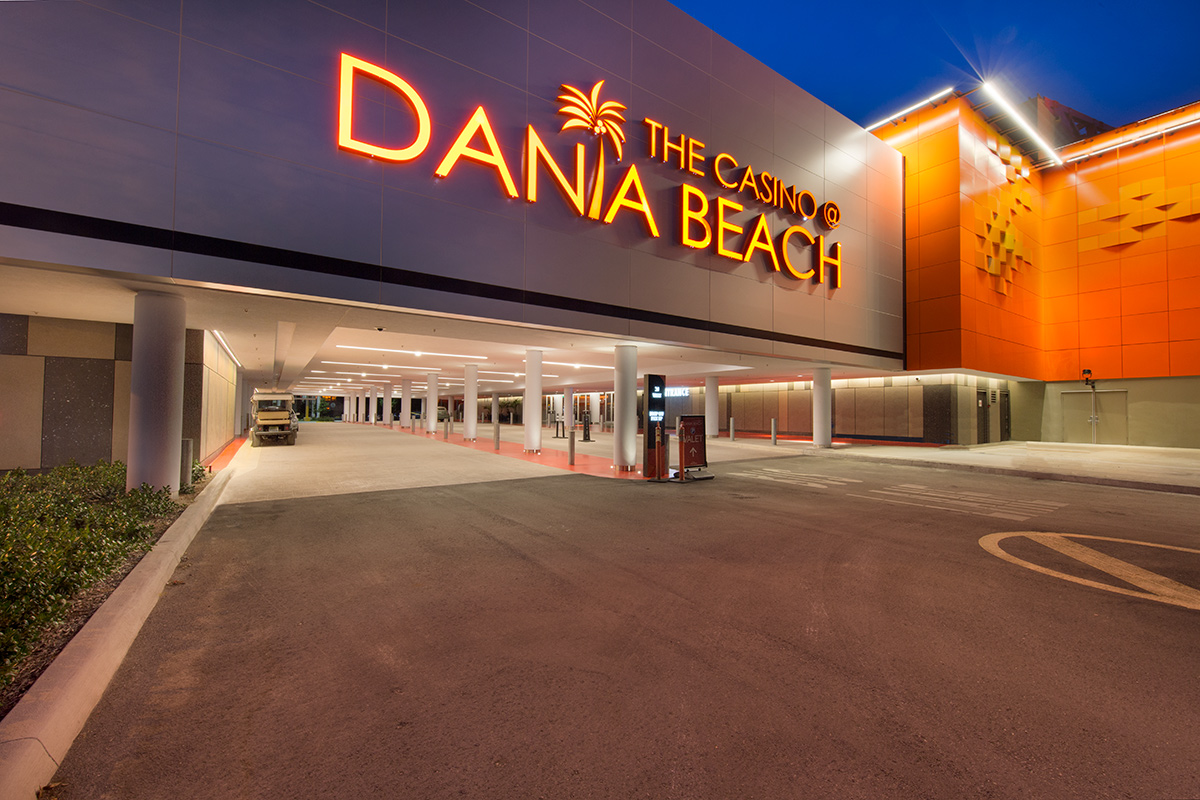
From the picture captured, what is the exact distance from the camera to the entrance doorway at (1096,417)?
26.4m

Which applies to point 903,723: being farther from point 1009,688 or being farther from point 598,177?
point 598,177

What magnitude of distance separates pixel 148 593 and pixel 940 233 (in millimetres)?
28418

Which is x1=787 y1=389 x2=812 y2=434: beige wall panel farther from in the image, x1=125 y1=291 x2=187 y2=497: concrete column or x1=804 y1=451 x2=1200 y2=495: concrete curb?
x1=125 y1=291 x2=187 y2=497: concrete column

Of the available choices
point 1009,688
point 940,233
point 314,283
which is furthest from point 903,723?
point 940,233

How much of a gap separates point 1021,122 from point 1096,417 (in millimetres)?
16171

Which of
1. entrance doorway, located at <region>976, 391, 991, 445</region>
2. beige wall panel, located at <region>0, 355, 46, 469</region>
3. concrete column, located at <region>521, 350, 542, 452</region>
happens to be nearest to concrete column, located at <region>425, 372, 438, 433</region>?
concrete column, located at <region>521, 350, 542, 452</region>

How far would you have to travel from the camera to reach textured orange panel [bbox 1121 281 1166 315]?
24.7m

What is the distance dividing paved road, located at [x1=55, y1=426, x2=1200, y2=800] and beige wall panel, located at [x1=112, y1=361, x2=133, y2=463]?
7508mm

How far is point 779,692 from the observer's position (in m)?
3.43

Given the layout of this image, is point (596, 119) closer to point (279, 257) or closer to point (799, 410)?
point (279, 257)

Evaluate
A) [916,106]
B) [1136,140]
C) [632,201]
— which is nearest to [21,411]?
[632,201]

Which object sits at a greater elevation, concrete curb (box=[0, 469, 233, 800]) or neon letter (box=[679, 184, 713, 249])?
neon letter (box=[679, 184, 713, 249])

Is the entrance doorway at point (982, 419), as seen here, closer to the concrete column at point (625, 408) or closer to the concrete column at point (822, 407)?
the concrete column at point (822, 407)

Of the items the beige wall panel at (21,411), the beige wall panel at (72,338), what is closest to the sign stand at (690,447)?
the beige wall panel at (72,338)
